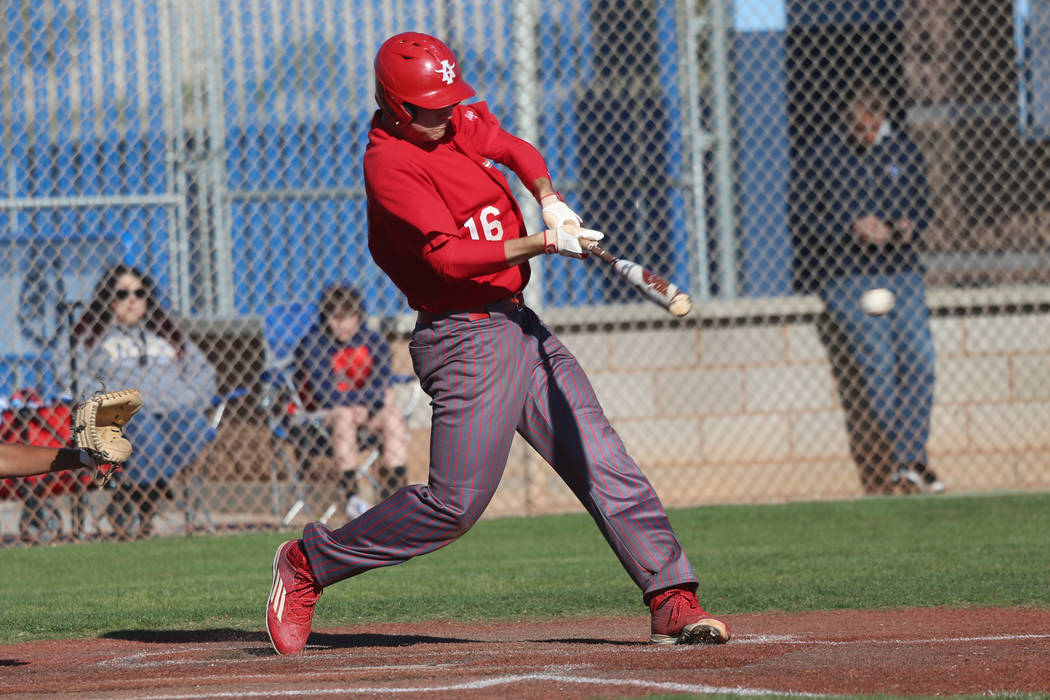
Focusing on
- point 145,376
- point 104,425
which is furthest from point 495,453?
point 145,376

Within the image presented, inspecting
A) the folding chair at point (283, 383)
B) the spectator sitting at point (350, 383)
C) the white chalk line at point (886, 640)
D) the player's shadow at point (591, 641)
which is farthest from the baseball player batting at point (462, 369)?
the folding chair at point (283, 383)

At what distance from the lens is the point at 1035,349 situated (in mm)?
10945

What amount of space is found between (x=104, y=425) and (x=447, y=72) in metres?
1.52

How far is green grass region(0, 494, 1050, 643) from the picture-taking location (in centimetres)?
607

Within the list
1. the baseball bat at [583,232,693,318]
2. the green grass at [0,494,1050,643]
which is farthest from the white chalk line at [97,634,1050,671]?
the baseball bat at [583,232,693,318]

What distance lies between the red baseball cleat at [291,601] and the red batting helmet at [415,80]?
144 centimetres

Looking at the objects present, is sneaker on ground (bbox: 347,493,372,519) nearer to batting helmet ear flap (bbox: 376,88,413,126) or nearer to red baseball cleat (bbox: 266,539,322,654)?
red baseball cleat (bbox: 266,539,322,654)

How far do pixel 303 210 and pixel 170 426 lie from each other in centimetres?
182

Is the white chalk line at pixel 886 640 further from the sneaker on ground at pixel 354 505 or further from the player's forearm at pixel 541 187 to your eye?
the sneaker on ground at pixel 354 505

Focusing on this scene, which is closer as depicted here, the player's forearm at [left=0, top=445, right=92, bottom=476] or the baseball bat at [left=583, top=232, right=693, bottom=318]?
the baseball bat at [left=583, top=232, right=693, bottom=318]

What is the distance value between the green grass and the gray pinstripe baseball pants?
1.05m

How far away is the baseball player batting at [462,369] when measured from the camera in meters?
4.73

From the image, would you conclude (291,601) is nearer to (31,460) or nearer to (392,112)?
(31,460)

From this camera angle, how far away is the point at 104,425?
4.93 metres
